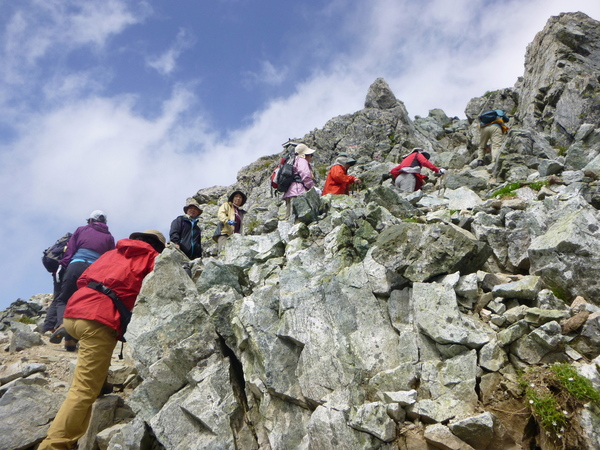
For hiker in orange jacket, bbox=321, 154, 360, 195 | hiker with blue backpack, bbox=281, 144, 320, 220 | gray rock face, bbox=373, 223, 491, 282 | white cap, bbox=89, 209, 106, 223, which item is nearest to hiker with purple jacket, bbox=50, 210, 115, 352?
white cap, bbox=89, 209, 106, 223

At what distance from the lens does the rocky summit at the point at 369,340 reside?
6.58 meters

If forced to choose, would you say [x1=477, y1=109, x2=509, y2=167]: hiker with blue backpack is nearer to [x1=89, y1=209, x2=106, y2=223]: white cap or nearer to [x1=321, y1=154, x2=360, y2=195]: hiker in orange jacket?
[x1=321, y1=154, x2=360, y2=195]: hiker in orange jacket

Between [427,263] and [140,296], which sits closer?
[427,263]

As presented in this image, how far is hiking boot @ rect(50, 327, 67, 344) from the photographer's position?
46.9ft

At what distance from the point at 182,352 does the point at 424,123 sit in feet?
131

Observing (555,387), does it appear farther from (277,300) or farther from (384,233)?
(277,300)

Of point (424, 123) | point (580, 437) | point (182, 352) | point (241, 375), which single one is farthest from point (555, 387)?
point (424, 123)

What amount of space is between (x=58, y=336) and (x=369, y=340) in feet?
38.0

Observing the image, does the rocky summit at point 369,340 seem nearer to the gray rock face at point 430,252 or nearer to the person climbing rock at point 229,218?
the gray rock face at point 430,252

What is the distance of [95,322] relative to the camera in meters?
9.23

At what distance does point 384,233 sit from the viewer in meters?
9.83

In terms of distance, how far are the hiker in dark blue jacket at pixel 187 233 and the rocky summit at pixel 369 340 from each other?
1220mm

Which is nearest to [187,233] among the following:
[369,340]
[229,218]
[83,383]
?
[229,218]

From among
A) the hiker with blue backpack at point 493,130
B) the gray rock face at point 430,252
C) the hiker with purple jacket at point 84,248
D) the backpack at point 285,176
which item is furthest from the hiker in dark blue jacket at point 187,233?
the hiker with blue backpack at point 493,130
